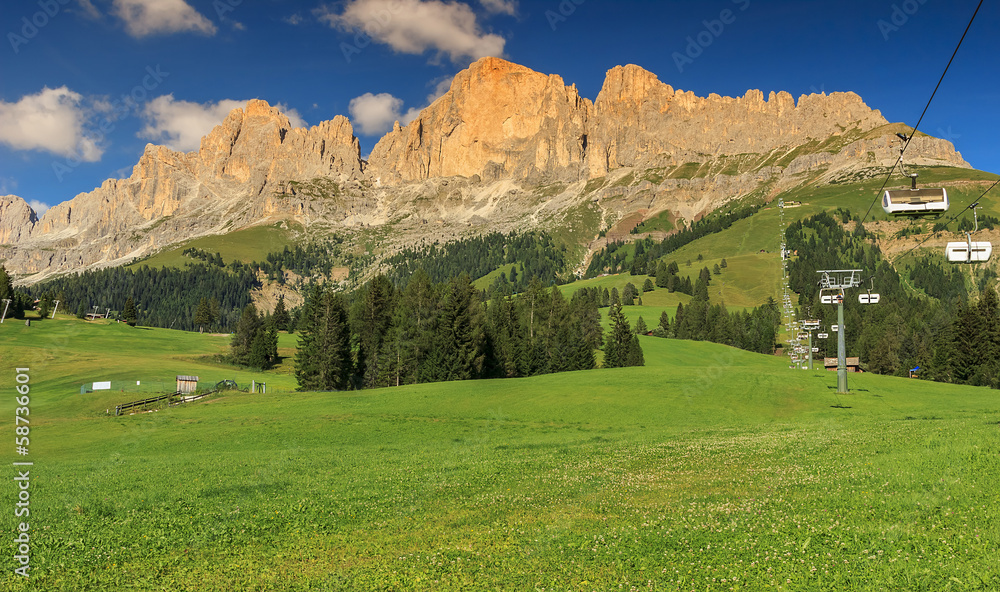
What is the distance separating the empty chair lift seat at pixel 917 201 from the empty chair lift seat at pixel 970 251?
3.28m

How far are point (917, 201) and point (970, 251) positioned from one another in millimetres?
4873

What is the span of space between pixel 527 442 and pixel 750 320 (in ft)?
523

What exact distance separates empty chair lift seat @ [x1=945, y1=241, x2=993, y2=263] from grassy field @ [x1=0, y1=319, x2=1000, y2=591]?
7478mm

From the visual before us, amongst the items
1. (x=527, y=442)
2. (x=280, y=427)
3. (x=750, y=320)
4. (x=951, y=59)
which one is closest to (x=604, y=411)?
(x=527, y=442)

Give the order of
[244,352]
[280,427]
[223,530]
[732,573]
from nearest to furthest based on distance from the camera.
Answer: [732,573] → [223,530] → [280,427] → [244,352]

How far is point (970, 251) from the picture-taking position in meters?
25.6

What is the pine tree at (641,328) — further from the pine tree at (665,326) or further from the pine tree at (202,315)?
the pine tree at (202,315)

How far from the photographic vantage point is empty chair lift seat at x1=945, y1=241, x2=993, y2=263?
25.0m

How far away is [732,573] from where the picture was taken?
11.0m

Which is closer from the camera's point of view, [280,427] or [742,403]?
[280,427]

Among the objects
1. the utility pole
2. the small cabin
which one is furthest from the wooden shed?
the small cabin

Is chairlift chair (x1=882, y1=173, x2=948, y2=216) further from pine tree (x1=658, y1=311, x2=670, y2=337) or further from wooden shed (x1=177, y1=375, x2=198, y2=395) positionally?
pine tree (x1=658, y1=311, x2=670, y2=337)

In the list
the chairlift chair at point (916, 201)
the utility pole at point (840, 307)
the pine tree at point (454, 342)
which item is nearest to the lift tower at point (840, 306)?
the utility pole at point (840, 307)

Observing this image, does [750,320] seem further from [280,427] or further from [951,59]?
[951,59]
